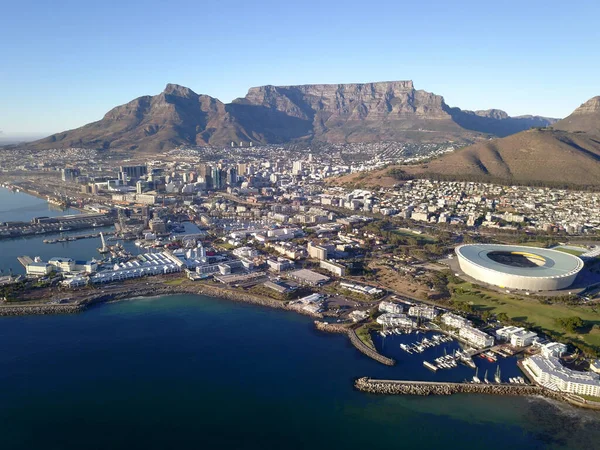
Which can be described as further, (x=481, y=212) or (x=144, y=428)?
(x=481, y=212)

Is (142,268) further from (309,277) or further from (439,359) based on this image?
(439,359)

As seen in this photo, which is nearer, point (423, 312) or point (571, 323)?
point (571, 323)

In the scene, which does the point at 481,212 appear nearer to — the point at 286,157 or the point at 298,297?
the point at 298,297

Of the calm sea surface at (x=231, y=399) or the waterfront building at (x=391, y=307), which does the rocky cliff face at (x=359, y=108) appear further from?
the calm sea surface at (x=231, y=399)

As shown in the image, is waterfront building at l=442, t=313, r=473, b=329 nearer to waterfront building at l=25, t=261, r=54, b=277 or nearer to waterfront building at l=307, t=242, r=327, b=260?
waterfront building at l=307, t=242, r=327, b=260

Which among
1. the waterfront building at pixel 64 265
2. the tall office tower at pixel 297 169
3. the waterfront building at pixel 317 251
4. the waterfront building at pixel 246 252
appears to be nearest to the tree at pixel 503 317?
the waterfront building at pixel 317 251

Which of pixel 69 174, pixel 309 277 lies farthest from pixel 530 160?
pixel 69 174

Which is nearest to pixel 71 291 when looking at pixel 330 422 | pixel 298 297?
pixel 298 297
